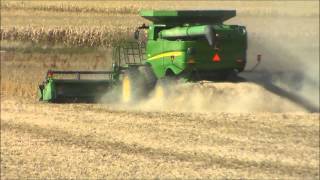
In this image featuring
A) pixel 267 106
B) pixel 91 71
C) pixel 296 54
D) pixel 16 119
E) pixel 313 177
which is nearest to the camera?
pixel 267 106

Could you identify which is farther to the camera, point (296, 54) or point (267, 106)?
point (296, 54)

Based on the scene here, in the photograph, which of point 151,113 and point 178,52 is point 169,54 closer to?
point 178,52

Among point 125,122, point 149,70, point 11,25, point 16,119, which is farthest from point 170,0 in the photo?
point 16,119

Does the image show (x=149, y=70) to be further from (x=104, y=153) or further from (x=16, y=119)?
(x=16, y=119)

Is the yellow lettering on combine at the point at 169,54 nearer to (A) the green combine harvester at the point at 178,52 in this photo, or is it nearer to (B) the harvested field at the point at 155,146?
(A) the green combine harvester at the point at 178,52

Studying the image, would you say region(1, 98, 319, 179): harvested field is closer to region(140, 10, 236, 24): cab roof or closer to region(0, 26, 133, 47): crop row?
region(0, 26, 133, 47): crop row

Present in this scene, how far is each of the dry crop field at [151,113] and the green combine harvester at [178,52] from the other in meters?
0.08

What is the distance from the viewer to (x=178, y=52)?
206cm

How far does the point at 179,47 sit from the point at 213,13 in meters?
0.16

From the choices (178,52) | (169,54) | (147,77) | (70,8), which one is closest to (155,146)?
(147,77)

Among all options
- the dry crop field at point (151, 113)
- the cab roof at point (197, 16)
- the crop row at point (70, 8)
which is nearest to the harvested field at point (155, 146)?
the dry crop field at point (151, 113)

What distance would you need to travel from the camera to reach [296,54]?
245 centimetres

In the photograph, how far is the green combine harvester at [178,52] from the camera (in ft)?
6.47

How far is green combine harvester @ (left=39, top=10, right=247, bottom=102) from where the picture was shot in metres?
1.97
